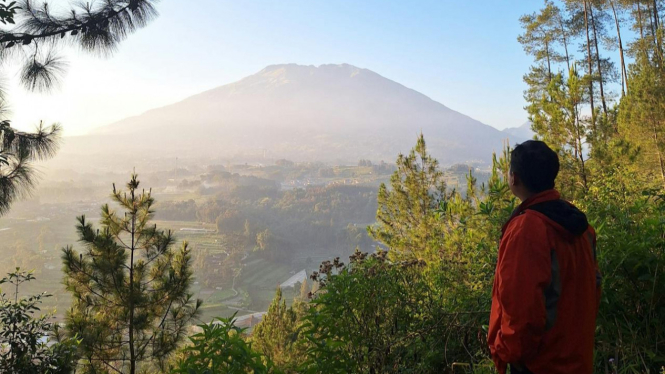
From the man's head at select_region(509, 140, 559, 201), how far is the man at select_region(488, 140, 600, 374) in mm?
52

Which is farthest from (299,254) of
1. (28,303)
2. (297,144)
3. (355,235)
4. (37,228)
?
(297,144)

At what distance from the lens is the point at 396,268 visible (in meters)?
2.64

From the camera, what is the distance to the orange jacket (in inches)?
47.3

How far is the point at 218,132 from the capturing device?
17462 centimetres

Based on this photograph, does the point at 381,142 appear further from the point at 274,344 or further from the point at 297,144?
the point at 274,344

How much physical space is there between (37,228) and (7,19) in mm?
54901

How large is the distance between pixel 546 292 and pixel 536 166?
A: 17.5 inches

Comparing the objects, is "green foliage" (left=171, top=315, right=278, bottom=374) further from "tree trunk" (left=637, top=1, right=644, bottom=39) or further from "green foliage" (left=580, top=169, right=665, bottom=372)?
"tree trunk" (left=637, top=1, right=644, bottom=39)

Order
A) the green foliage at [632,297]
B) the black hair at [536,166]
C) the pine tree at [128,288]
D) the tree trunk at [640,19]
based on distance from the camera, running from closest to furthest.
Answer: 1. the black hair at [536,166]
2. the green foliage at [632,297]
3. the pine tree at [128,288]
4. the tree trunk at [640,19]

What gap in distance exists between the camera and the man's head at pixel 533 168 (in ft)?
4.48

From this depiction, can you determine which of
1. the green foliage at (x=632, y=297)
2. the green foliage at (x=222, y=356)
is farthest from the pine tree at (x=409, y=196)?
the green foliage at (x=222, y=356)

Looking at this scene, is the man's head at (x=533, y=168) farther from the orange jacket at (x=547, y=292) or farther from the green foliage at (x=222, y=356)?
the green foliage at (x=222, y=356)

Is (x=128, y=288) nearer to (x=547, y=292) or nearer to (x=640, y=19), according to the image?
(x=547, y=292)

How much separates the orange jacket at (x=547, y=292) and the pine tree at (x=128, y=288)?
5867 millimetres
